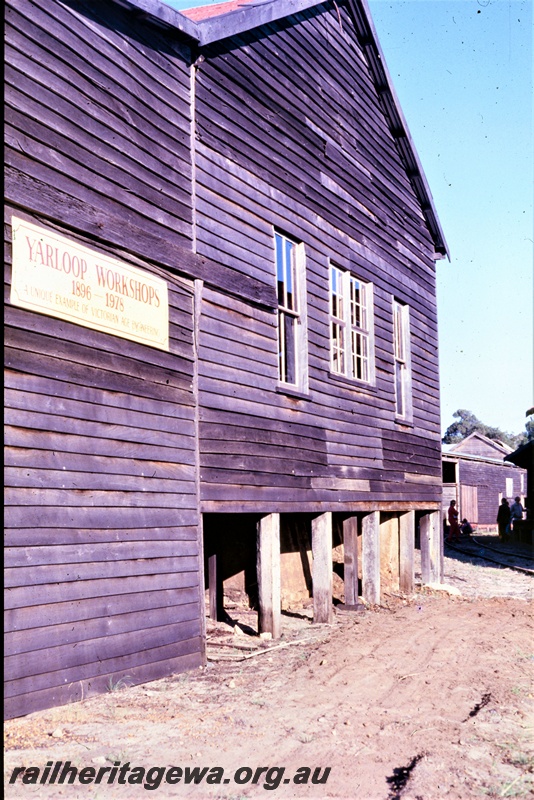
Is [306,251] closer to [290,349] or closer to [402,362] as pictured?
[290,349]

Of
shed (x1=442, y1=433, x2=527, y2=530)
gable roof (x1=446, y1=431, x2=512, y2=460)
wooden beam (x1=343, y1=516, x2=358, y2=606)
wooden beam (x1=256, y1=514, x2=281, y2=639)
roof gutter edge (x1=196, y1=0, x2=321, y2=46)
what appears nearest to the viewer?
roof gutter edge (x1=196, y1=0, x2=321, y2=46)

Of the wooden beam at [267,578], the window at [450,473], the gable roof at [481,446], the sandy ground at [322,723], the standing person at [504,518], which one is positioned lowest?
the standing person at [504,518]

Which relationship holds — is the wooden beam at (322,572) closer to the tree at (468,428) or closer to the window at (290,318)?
the window at (290,318)

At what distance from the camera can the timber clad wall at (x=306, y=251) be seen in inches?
385

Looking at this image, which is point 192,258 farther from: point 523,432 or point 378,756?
point 523,432

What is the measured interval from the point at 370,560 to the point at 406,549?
79.8 inches

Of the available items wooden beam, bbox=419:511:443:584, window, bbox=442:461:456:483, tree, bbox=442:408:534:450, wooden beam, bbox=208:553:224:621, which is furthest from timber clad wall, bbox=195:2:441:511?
tree, bbox=442:408:534:450

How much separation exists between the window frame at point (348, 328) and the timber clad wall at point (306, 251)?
0.18 meters

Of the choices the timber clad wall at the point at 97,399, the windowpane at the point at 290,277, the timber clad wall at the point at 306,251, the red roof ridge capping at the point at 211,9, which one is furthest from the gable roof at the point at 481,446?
the timber clad wall at the point at 97,399

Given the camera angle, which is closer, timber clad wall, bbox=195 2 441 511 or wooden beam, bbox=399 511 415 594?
timber clad wall, bbox=195 2 441 511

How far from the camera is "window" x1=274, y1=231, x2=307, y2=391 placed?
11.6 metres

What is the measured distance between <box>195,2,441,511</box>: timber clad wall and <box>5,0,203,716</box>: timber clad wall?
2.18 feet

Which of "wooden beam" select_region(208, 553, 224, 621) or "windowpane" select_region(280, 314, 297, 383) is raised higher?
"windowpane" select_region(280, 314, 297, 383)

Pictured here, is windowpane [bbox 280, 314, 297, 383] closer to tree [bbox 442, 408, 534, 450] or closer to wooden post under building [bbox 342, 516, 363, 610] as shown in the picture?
wooden post under building [bbox 342, 516, 363, 610]
